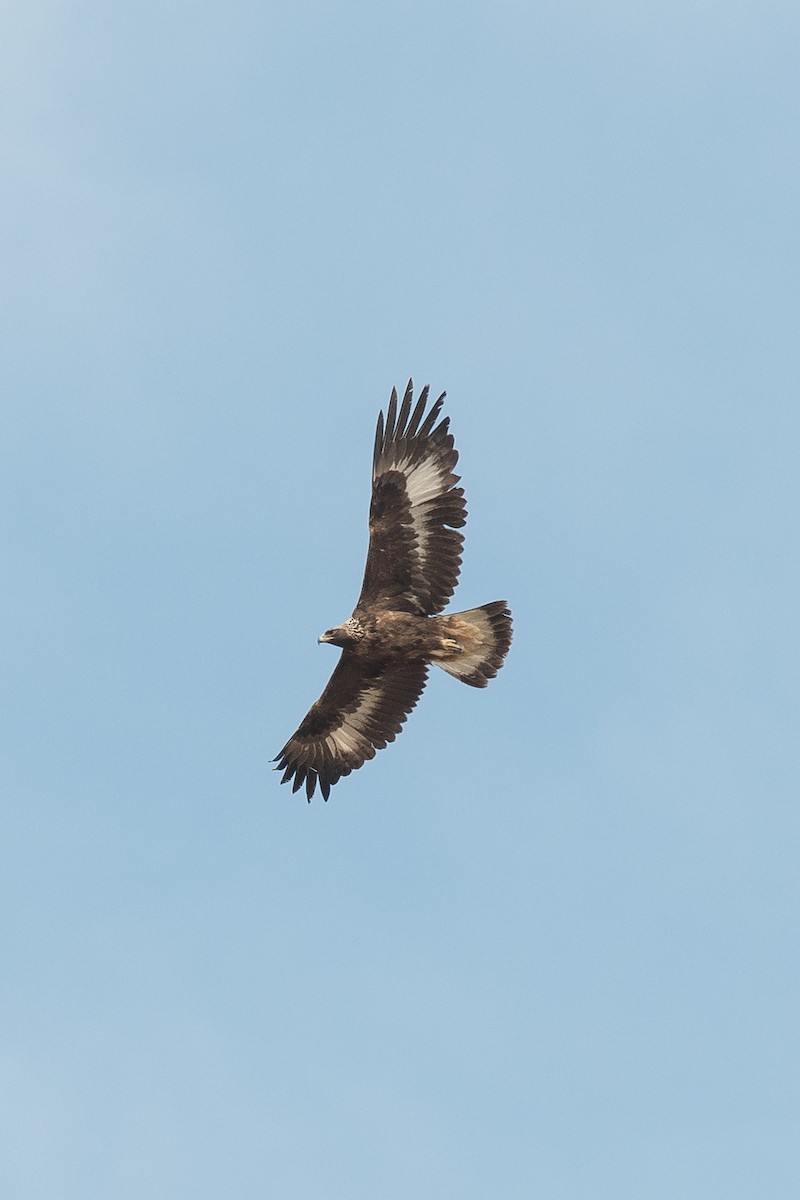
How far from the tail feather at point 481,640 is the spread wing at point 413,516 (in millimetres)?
418

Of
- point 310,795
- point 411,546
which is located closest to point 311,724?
point 310,795

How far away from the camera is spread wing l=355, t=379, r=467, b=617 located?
2442 cm

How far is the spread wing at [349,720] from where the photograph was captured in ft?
83.7

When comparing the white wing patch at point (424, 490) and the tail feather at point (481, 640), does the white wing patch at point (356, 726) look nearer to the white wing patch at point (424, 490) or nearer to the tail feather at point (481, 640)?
the tail feather at point (481, 640)

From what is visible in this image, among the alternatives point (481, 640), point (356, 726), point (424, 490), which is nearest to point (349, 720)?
point (356, 726)

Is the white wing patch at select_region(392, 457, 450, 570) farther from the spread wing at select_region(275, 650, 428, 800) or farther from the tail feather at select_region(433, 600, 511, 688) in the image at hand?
the spread wing at select_region(275, 650, 428, 800)

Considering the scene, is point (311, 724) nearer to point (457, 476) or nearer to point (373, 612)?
point (373, 612)

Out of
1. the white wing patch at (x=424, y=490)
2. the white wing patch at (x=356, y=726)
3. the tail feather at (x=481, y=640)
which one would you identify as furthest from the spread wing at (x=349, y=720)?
the white wing patch at (x=424, y=490)

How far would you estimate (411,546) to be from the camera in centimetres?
2450

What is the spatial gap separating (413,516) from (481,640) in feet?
5.83

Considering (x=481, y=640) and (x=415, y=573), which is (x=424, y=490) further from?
(x=481, y=640)

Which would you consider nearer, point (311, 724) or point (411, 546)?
point (411, 546)

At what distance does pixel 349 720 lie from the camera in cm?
2598

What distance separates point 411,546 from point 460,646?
140 centimetres
